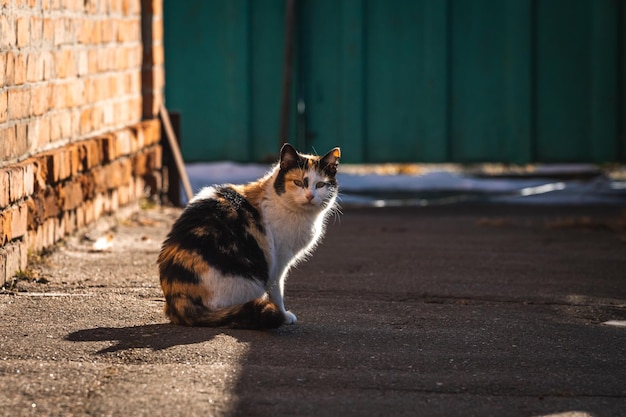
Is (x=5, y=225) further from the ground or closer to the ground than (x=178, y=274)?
further from the ground

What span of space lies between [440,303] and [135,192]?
4.19 m

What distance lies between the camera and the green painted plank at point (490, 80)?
40.9ft

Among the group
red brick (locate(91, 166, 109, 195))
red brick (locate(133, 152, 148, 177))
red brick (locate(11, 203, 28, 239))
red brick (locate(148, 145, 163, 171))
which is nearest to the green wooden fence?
red brick (locate(148, 145, 163, 171))

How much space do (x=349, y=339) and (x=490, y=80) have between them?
7640 mm

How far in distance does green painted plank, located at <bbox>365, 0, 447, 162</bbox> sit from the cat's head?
6.30 metres

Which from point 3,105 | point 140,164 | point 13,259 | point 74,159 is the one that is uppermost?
point 3,105

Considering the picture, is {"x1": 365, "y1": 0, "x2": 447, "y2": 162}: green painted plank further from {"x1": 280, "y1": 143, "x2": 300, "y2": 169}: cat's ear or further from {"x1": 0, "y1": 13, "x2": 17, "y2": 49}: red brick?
{"x1": 280, "y1": 143, "x2": 300, "y2": 169}: cat's ear

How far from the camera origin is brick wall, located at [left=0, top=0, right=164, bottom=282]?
22.1 feet

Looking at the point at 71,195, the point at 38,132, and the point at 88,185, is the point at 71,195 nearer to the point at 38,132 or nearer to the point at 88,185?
the point at 88,185

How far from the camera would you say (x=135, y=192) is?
32.6ft

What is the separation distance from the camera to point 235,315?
5.45 m

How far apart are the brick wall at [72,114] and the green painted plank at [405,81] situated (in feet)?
9.04

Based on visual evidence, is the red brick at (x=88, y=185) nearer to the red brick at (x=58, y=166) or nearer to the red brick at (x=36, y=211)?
the red brick at (x=58, y=166)

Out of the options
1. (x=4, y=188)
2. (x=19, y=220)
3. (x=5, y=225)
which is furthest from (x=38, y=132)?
(x=5, y=225)
